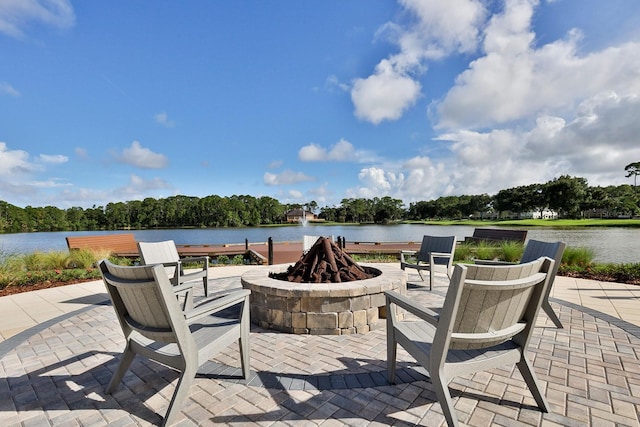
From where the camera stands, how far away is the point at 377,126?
16812 millimetres

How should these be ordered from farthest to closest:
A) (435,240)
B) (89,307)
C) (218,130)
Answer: (218,130) < (435,240) < (89,307)

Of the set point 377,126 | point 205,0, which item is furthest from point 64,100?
point 377,126

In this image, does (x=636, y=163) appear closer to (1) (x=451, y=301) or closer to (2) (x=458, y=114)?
(2) (x=458, y=114)

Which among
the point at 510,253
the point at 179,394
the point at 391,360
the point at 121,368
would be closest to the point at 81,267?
the point at 121,368

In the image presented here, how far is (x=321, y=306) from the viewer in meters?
3.18

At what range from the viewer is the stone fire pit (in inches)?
125

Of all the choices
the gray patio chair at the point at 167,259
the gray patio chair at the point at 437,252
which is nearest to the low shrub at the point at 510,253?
the gray patio chair at the point at 437,252

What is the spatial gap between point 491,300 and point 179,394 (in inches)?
72.1

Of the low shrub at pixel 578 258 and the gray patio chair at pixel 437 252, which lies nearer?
the gray patio chair at pixel 437 252

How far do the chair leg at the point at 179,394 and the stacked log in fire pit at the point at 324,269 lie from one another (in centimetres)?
204

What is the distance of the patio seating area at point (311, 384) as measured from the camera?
1809mm

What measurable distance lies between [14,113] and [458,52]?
745 inches

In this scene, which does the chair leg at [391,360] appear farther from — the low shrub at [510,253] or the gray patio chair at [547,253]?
the low shrub at [510,253]

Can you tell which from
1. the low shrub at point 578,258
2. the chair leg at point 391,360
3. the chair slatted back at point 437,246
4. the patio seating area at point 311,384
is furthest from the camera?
the low shrub at point 578,258
